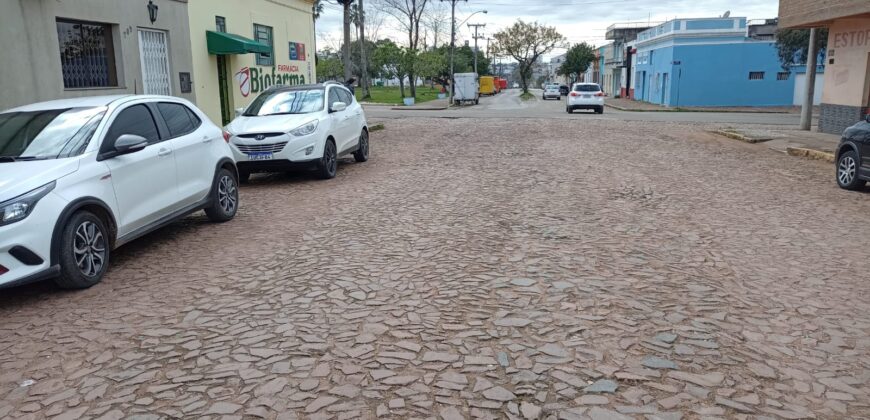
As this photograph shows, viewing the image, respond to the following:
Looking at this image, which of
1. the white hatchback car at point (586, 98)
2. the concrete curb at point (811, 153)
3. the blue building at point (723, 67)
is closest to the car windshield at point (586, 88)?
the white hatchback car at point (586, 98)

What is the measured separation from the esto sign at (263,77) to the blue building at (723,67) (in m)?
30.5

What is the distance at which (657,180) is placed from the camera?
1147cm

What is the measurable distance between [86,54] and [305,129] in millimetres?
4759

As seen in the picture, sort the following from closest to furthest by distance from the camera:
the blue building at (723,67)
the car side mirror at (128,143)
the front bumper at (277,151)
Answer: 1. the car side mirror at (128,143)
2. the front bumper at (277,151)
3. the blue building at (723,67)

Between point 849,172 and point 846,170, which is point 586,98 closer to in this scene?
point 846,170

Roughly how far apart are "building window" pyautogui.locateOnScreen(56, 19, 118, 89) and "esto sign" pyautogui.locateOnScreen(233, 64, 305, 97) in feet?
16.3

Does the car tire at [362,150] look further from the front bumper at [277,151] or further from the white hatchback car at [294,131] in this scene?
the front bumper at [277,151]

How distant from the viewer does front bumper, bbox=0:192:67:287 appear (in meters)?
4.98

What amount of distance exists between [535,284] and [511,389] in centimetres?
193

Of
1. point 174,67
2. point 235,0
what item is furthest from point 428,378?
point 235,0

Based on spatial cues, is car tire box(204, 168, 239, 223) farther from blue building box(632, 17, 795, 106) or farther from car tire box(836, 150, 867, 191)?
blue building box(632, 17, 795, 106)

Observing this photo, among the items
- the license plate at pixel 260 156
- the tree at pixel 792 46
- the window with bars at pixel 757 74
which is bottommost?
the license plate at pixel 260 156

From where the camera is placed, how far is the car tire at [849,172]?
1053 cm

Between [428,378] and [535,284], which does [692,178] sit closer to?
[535,284]
